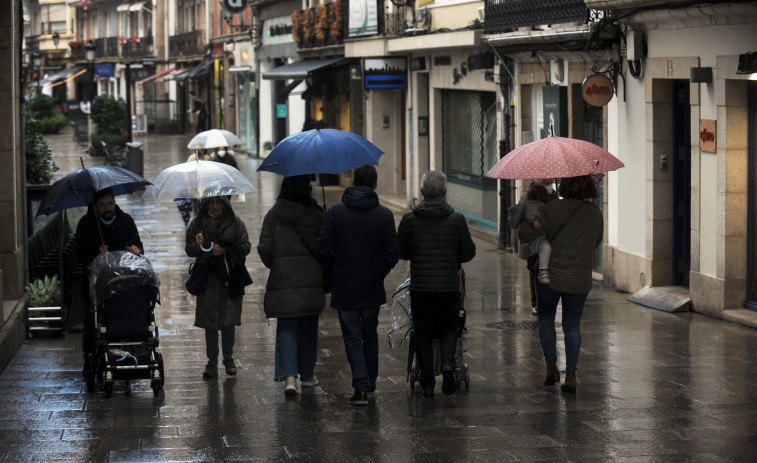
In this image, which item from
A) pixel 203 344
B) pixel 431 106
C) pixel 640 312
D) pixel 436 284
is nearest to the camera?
pixel 436 284

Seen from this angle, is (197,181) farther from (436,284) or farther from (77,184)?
(436,284)

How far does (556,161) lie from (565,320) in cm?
116

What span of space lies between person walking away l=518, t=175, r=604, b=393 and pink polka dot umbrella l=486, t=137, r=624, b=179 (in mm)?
158

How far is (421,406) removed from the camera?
8.88 meters

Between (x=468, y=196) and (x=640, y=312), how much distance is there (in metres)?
9.05

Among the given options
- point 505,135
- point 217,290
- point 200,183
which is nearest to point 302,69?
point 505,135

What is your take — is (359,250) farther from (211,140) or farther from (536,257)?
(211,140)

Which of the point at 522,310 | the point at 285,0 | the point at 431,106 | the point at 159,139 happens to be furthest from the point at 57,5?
the point at 522,310

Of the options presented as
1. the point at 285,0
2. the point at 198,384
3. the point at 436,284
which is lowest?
the point at 198,384

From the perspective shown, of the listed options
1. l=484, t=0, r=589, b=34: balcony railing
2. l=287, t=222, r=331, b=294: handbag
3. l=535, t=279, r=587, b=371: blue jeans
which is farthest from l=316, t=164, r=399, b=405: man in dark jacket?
l=484, t=0, r=589, b=34: balcony railing

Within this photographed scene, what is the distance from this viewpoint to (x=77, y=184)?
31.1 ft

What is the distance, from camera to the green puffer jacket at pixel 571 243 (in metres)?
9.08

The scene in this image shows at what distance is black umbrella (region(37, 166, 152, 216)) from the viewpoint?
9469 millimetres

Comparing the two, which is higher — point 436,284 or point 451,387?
point 436,284
